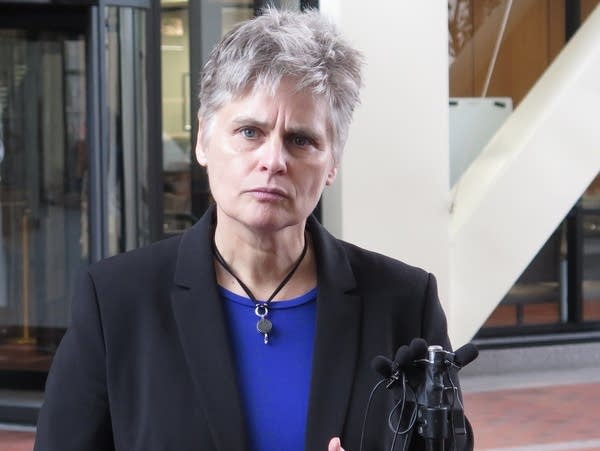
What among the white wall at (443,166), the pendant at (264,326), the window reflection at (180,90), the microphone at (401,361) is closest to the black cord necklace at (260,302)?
the pendant at (264,326)

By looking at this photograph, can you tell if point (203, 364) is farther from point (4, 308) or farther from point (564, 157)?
point (564, 157)

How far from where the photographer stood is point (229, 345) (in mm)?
2020

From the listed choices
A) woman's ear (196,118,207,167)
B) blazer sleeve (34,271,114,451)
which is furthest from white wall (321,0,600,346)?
blazer sleeve (34,271,114,451)

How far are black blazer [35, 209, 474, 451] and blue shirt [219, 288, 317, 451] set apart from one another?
33mm

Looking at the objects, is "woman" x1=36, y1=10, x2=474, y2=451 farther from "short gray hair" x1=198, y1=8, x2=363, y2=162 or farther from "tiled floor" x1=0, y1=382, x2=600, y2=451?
"tiled floor" x1=0, y1=382, x2=600, y2=451

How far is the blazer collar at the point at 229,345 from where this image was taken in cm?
194

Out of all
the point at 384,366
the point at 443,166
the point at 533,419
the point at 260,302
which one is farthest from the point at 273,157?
the point at 533,419

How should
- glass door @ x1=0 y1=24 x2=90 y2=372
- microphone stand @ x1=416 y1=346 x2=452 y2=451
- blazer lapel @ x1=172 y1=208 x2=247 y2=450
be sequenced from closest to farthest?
microphone stand @ x1=416 y1=346 x2=452 y2=451 < blazer lapel @ x1=172 y1=208 x2=247 y2=450 < glass door @ x1=0 y1=24 x2=90 y2=372

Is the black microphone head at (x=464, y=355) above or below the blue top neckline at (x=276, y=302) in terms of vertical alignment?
below

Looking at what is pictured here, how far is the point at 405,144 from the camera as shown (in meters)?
7.25

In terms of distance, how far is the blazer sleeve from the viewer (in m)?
1.97

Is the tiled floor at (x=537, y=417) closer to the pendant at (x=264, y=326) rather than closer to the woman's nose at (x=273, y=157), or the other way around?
the pendant at (x=264, y=326)

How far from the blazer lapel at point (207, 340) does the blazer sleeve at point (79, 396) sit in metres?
0.15

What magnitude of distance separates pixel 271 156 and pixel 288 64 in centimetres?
17
